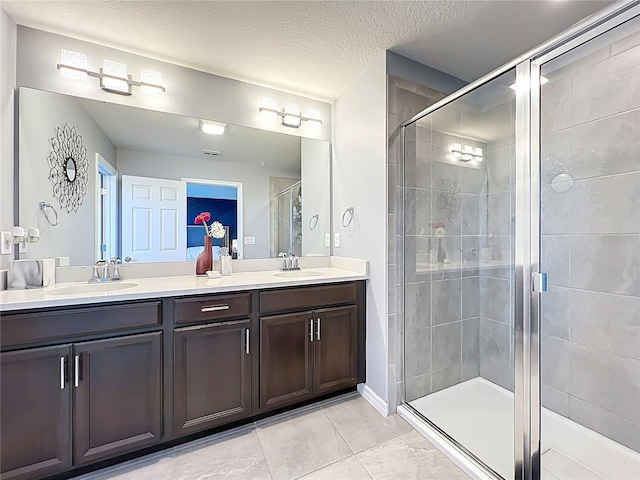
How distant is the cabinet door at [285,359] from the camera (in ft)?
6.03

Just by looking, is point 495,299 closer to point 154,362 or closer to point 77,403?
point 154,362

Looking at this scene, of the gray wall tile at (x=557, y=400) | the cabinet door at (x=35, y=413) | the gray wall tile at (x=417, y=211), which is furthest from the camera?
the gray wall tile at (x=417, y=211)

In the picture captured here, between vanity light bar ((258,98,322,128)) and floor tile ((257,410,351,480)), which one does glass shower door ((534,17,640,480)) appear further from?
vanity light bar ((258,98,322,128))

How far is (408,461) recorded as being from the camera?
1565 mm

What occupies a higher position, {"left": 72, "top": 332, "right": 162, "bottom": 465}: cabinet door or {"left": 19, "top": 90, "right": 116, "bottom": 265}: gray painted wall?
{"left": 19, "top": 90, "right": 116, "bottom": 265}: gray painted wall

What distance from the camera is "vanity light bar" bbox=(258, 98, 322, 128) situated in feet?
7.86

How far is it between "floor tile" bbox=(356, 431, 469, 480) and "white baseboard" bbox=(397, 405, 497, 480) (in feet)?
0.08

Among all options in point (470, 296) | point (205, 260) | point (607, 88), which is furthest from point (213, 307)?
point (607, 88)

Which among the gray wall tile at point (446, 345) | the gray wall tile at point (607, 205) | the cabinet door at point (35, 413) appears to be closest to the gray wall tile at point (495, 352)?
the gray wall tile at point (446, 345)

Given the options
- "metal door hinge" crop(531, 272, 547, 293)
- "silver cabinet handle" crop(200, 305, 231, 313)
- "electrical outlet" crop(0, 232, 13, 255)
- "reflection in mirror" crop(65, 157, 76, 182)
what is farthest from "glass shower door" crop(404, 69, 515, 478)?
"electrical outlet" crop(0, 232, 13, 255)

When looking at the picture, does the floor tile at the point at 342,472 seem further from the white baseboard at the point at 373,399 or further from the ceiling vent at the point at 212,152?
the ceiling vent at the point at 212,152

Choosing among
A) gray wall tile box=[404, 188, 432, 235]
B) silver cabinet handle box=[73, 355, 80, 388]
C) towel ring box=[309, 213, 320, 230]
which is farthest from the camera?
towel ring box=[309, 213, 320, 230]

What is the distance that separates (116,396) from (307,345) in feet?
3.52

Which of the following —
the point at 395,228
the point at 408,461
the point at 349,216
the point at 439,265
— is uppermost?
the point at 349,216
